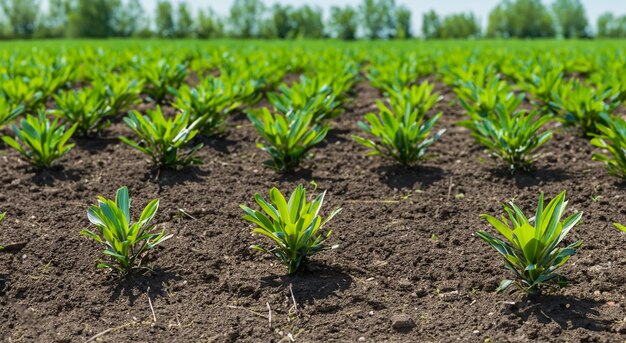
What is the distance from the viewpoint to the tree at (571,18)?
95.6 metres

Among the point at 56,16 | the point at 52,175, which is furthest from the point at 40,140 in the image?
the point at 56,16

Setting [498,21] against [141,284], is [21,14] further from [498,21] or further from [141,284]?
[141,284]

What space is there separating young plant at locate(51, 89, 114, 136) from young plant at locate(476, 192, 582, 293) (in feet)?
13.2

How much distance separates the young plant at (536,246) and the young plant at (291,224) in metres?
0.87

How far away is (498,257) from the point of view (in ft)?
11.8

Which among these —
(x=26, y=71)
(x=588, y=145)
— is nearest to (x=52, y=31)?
(x=26, y=71)

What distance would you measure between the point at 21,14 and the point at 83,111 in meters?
91.1

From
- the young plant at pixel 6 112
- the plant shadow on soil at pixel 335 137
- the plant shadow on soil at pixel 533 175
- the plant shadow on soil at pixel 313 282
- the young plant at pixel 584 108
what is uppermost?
the young plant at pixel 6 112

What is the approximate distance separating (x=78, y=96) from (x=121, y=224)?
3.06 metres

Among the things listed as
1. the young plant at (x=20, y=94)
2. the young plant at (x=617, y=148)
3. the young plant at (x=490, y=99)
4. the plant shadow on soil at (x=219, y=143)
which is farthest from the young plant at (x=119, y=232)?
the young plant at (x=20, y=94)

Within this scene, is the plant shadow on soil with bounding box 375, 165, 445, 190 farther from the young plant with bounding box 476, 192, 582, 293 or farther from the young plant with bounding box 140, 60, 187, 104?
the young plant with bounding box 140, 60, 187, 104

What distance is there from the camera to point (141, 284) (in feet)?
11.4

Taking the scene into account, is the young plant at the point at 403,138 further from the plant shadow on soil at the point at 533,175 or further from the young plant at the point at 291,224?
the young plant at the point at 291,224

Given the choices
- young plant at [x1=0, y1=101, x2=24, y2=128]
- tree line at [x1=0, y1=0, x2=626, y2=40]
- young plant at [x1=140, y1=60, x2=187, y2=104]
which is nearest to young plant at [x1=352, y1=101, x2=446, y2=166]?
→ young plant at [x1=0, y1=101, x2=24, y2=128]
